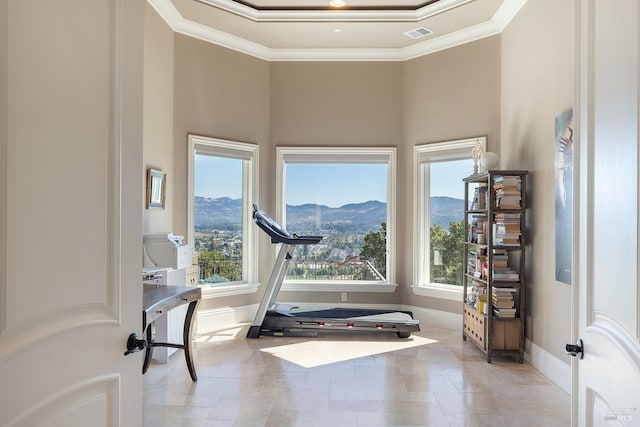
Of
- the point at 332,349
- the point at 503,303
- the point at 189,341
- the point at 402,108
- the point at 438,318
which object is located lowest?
the point at 332,349

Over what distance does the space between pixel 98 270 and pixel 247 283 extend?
4652mm

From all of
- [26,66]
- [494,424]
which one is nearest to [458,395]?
[494,424]

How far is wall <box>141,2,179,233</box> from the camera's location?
4.46m

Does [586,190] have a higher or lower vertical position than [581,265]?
higher

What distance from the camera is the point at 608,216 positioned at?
133 cm

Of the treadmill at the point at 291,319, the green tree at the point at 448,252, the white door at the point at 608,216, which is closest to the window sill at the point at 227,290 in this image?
the treadmill at the point at 291,319

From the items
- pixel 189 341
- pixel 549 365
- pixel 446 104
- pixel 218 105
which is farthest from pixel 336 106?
pixel 549 365

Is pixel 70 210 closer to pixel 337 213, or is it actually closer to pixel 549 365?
pixel 549 365

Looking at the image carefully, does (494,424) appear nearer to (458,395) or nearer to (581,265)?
(458,395)

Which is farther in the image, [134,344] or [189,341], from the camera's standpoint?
[189,341]

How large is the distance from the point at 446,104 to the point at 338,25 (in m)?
1.72

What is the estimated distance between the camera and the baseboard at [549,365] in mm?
3539

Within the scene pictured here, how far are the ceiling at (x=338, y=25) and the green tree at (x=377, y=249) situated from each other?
8.20ft

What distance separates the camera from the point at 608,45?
134 centimetres
